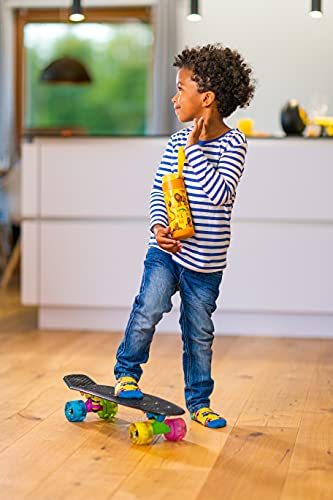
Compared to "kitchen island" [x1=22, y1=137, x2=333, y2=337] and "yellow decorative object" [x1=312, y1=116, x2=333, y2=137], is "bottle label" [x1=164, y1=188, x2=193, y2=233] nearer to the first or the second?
"kitchen island" [x1=22, y1=137, x2=333, y2=337]

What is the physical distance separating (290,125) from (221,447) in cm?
238

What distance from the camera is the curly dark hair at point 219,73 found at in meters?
2.47

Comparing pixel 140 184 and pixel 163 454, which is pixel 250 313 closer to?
pixel 140 184

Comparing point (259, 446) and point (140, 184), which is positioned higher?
point (140, 184)

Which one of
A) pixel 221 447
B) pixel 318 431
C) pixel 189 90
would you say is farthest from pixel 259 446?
pixel 189 90

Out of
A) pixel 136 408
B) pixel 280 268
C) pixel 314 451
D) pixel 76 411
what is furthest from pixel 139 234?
pixel 314 451

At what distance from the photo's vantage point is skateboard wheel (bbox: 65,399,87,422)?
8.26 feet

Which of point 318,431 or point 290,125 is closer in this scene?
point 318,431

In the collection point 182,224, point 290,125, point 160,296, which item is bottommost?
point 160,296

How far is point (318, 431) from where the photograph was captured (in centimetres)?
250

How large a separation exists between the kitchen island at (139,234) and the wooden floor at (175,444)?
18.1 inches

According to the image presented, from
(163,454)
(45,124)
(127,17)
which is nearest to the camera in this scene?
(163,454)

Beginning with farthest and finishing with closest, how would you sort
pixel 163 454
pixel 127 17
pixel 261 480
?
pixel 127 17 < pixel 163 454 < pixel 261 480

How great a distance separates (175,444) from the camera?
7.61 ft
